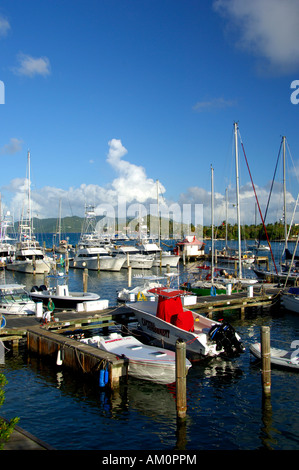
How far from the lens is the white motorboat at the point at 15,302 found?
27.7m

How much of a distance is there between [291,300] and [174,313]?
14.3m

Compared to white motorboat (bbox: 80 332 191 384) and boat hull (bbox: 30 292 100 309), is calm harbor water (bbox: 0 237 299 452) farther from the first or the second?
boat hull (bbox: 30 292 100 309)

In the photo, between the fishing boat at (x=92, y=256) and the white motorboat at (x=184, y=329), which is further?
the fishing boat at (x=92, y=256)

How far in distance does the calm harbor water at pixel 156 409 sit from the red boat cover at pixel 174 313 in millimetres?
2494

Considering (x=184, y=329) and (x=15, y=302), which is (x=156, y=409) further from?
(x=15, y=302)

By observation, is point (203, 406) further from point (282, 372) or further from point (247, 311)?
point (247, 311)

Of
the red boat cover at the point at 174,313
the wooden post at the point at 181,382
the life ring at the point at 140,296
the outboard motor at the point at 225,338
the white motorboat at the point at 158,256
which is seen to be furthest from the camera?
the white motorboat at the point at 158,256

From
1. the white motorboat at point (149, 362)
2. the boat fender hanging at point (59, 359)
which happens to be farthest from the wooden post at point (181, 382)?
the boat fender hanging at point (59, 359)

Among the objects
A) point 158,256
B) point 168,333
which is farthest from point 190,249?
point 168,333

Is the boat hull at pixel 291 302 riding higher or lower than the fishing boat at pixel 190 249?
lower

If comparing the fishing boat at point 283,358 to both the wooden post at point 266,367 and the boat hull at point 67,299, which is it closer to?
the wooden post at point 266,367

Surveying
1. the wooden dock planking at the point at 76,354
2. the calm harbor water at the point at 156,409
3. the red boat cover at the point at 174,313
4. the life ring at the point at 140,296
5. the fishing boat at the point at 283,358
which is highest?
the red boat cover at the point at 174,313

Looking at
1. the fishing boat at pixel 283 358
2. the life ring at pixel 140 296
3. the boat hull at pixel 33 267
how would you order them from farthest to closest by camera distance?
1. the boat hull at pixel 33 267
2. the life ring at pixel 140 296
3. the fishing boat at pixel 283 358

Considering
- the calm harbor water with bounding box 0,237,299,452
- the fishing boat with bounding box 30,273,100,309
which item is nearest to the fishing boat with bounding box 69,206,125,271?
the fishing boat with bounding box 30,273,100,309
